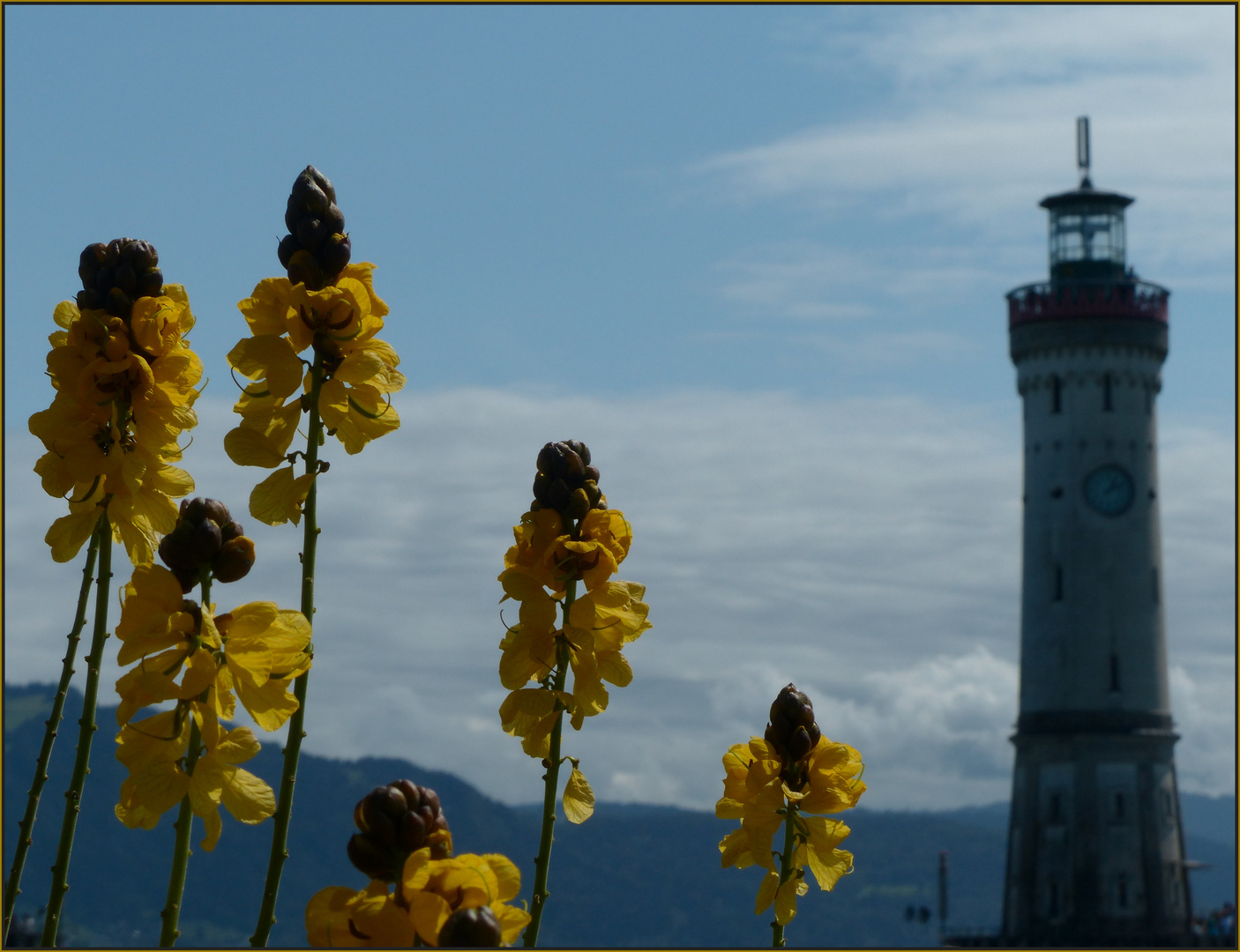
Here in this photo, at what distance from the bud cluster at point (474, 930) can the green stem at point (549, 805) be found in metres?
1.08

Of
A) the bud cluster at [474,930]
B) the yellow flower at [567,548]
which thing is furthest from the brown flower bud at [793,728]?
the bud cluster at [474,930]

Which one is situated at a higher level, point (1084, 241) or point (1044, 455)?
point (1084, 241)

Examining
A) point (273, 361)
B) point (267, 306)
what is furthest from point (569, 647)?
point (267, 306)

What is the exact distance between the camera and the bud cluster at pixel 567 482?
4902mm

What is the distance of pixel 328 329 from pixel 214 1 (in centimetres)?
213

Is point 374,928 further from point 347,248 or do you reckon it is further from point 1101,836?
point 1101,836

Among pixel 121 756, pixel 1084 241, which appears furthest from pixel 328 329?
pixel 1084 241

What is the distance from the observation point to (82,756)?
4.48 meters

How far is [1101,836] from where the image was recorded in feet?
220

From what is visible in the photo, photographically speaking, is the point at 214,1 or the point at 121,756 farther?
the point at 214,1

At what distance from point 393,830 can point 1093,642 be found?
6727cm

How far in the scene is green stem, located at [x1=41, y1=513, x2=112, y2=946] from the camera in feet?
13.6

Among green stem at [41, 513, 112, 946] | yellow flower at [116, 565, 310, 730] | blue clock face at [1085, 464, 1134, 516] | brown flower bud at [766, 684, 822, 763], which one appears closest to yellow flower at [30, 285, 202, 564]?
green stem at [41, 513, 112, 946]

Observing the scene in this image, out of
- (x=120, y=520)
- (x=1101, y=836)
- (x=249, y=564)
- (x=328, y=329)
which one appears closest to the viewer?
(x=249, y=564)
